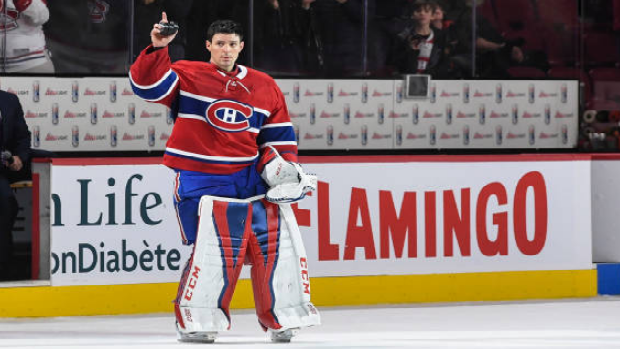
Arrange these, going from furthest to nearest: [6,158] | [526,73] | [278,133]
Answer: [526,73], [6,158], [278,133]

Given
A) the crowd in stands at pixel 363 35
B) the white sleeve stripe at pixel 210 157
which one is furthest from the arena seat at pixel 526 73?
the white sleeve stripe at pixel 210 157

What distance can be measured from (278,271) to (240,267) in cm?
17

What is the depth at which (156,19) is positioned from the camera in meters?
10.0

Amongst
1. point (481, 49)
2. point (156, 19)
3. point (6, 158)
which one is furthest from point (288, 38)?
point (6, 158)

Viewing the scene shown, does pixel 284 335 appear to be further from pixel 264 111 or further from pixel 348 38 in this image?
pixel 348 38

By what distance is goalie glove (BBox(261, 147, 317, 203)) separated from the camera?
5.65 metres

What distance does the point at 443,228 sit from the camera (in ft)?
25.7

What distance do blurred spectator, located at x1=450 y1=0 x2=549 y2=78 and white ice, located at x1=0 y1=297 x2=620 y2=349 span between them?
3.67 meters

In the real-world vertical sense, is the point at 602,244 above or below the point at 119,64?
below

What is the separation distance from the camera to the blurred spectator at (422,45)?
36.2ft

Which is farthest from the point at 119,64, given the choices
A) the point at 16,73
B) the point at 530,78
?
the point at 530,78

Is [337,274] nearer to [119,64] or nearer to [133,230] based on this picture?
[133,230]

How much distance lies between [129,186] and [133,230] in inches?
9.5

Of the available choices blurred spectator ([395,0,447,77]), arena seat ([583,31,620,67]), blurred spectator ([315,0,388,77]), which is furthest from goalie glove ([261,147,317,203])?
arena seat ([583,31,620,67])
